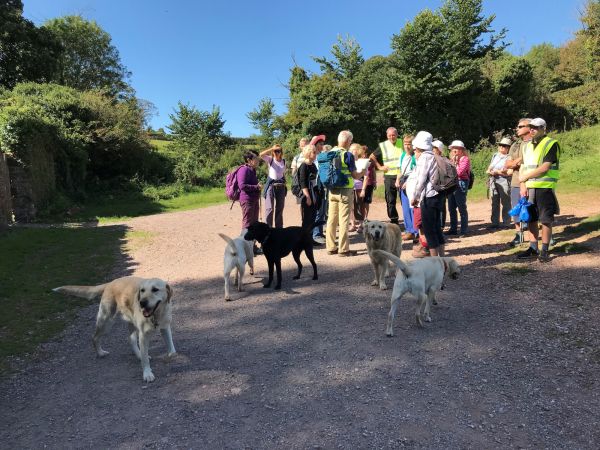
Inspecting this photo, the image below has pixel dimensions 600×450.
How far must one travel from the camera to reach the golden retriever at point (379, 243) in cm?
590

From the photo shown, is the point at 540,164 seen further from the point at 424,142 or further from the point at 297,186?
the point at 297,186

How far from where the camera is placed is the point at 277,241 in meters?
6.29

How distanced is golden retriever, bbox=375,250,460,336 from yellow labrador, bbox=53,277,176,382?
232cm

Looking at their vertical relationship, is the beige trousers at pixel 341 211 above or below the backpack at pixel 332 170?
below

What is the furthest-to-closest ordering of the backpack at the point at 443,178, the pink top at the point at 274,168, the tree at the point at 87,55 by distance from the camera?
the tree at the point at 87,55, the pink top at the point at 274,168, the backpack at the point at 443,178

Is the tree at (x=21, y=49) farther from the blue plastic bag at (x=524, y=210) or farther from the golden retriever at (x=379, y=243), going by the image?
the blue plastic bag at (x=524, y=210)

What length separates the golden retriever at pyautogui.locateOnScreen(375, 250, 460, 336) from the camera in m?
4.34

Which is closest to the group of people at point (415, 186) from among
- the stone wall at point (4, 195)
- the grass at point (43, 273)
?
the grass at point (43, 273)

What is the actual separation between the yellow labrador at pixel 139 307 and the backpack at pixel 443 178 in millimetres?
4006

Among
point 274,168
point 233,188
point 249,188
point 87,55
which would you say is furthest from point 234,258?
point 87,55

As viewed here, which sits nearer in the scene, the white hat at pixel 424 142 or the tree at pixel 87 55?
the white hat at pixel 424 142

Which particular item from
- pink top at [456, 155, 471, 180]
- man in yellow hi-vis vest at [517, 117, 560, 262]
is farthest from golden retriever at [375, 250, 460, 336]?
pink top at [456, 155, 471, 180]

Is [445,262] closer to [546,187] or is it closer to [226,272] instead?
[546,187]

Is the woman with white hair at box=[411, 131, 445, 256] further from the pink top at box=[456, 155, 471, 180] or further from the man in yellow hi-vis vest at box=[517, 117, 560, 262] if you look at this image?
the pink top at box=[456, 155, 471, 180]
